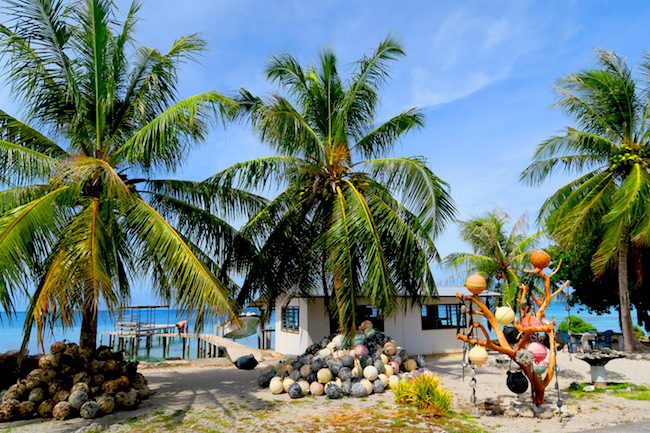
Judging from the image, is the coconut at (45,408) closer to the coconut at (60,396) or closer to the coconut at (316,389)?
the coconut at (60,396)

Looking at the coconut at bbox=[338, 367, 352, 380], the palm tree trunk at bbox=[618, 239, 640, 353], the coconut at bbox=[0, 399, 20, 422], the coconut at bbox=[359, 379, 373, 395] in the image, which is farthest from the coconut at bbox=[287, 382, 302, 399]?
the palm tree trunk at bbox=[618, 239, 640, 353]

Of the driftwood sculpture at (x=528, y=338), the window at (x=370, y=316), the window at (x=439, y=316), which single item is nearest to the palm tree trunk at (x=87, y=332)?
the driftwood sculpture at (x=528, y=338)

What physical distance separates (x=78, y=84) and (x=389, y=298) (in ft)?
28.4

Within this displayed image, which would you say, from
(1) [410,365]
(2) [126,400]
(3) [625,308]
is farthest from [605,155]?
(2) [126,400]

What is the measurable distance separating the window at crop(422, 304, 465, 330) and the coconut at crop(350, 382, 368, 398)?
861cm

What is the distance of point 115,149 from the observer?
35.4 feet

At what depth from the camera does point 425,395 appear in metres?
9.26

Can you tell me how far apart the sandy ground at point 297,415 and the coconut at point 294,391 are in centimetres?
18

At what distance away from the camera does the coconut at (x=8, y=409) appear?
338 inches

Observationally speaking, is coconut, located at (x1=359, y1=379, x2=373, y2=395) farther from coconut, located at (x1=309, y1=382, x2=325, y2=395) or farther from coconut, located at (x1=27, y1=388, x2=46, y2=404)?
coconut, located at (x1=27, y1=388, x2=46, y2=404)

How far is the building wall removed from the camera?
57.5 feet

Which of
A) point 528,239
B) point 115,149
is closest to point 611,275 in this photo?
point 528,239

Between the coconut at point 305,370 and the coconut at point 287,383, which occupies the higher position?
the coconut at point 305,370

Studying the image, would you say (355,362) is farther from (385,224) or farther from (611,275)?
(611,275)
